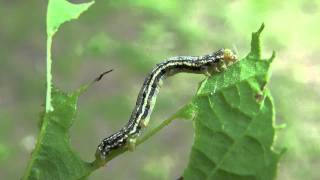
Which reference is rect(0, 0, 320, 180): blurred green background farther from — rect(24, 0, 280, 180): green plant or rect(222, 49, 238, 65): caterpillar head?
rect(24, 0, 280, 180): green plant

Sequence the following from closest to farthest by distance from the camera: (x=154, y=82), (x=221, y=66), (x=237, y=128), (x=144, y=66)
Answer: (x=237, y=128), (x=221, y=66), (x=154, y=82), (x=144, y=66)

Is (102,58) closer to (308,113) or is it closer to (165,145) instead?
(165,145)

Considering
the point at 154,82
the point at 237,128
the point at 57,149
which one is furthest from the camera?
the point at 154,82

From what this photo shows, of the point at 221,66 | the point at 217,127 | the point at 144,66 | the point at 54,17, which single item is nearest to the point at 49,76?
the point at 54,17

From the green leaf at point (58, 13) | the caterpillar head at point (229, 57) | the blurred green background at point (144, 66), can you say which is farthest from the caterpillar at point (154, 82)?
the blurred green background at point (144, 66)

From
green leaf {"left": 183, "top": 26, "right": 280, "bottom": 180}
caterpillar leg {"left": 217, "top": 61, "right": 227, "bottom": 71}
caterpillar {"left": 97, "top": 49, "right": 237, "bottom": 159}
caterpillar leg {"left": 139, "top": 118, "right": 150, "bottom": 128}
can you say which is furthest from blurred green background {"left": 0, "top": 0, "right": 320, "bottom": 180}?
green leaf {"left": 183, "top": 26, "right": 280, "bottom": 180}

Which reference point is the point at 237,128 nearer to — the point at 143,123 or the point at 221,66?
the point at 221,66

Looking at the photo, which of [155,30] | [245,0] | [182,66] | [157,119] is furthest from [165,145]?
[182,66]
